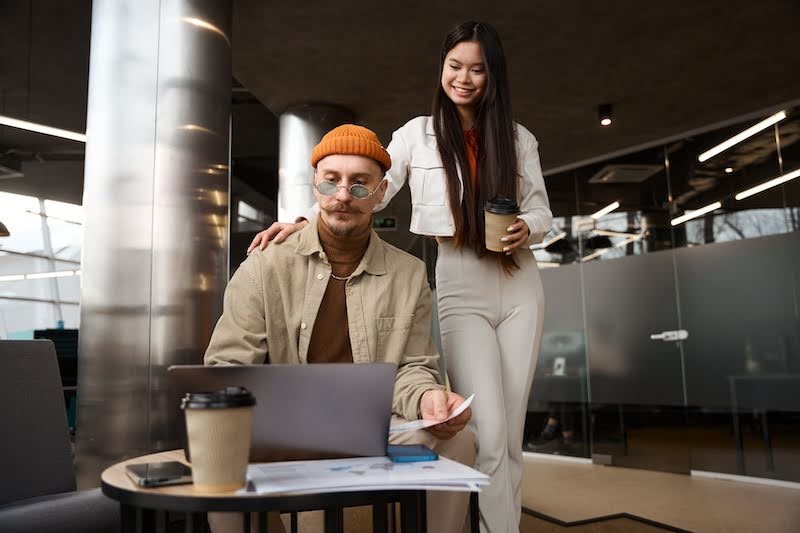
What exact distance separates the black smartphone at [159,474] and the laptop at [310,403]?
109mm

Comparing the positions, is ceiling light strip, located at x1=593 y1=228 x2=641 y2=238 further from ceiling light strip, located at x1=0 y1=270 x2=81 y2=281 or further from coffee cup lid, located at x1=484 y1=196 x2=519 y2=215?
ceiling light strip, located at x1=0 y1=270 x2=81 y2=281

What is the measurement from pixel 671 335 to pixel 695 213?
1.09 meters

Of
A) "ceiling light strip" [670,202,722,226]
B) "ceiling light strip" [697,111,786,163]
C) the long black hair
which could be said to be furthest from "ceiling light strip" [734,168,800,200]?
the long black hair

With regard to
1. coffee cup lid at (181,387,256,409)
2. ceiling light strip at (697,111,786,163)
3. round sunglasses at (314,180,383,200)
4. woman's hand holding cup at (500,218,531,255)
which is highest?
ceiling light strip at (697,111,786,163)

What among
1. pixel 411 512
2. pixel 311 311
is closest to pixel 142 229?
pixel 311 311

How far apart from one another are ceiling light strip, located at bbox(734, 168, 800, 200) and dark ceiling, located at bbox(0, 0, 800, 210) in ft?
2.31

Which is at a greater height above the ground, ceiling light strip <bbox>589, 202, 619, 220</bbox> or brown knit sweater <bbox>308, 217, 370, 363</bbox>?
ceiling light strip <bbox>589, 202, 619, 220</bbox>

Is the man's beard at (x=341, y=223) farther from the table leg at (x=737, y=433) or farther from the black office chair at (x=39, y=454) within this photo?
the table leg at (x=737, y=433)

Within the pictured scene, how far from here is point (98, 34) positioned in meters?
2.81

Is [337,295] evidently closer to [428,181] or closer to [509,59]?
[428,181]

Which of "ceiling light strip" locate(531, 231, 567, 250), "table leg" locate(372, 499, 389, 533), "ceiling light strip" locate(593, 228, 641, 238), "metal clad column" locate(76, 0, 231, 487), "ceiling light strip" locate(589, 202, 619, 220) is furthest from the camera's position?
"ceiling light strip" locate(531, 231, 567, 250)

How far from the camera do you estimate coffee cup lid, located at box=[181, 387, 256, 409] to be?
2.83 feet

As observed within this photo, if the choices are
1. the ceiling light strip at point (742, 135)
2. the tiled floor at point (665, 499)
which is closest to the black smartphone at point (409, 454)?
the tiled floor at point (665, 499)

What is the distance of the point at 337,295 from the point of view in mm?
1671
